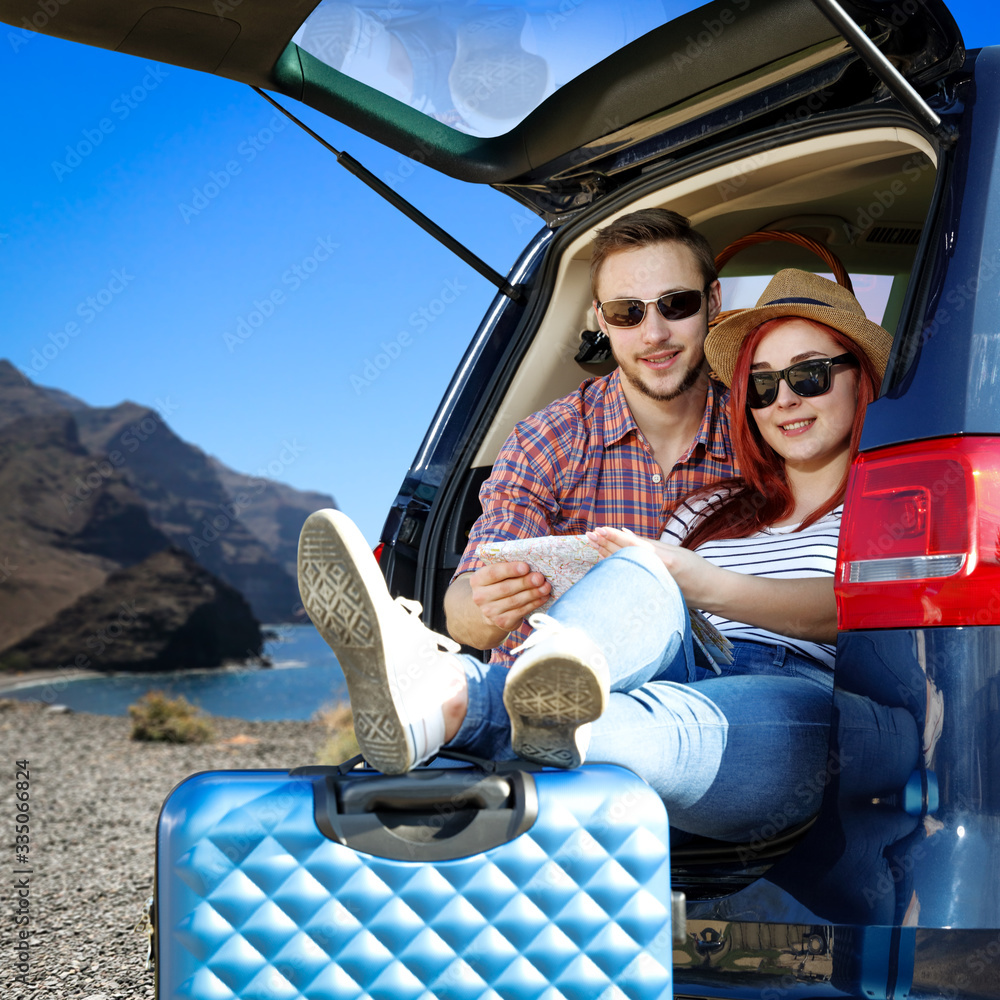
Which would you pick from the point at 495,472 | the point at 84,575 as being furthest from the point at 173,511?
the point at 495,472

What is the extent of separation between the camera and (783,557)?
1.94 m

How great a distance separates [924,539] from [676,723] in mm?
441

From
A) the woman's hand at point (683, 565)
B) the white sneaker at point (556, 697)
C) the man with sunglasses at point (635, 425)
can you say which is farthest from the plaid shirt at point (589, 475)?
the white sneaker at point (556, 697)

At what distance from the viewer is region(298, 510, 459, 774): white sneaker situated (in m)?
1.18

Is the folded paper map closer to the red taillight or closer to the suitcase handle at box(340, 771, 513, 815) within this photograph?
the red taillight

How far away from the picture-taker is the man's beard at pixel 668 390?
2.41 meters

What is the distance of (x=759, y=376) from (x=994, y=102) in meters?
0.77

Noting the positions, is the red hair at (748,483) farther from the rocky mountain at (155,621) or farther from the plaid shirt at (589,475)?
the rocky mountain at (155,621)

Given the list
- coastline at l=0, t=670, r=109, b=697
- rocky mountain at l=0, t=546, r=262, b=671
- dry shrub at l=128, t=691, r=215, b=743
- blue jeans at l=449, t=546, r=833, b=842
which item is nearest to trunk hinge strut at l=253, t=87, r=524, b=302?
blue jeans at l=449, t=546, r=833, b=842

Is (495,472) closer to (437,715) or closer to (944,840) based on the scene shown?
(437,715)

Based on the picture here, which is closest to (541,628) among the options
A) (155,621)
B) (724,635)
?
(724,635)

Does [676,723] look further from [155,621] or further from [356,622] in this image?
[155,621]

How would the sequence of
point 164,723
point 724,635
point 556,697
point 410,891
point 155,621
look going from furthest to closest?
point 155,621 → point 164,723 → point 724,635 → point 556,697 → point 410,891

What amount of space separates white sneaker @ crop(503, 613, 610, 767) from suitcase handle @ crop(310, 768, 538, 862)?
0.32 feet
